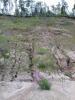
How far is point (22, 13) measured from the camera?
7.34 meters

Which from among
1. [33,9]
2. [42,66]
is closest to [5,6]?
[33,9]

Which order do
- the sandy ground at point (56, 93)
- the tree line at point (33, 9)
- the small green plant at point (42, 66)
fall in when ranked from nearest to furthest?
1. the sandy ground at point (56, 93)
2. the small green plant at point (42, 66)
3. the tree line at point (33, 9)

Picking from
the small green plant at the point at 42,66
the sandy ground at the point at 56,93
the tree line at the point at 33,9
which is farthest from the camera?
the tree line at the point at 33,9

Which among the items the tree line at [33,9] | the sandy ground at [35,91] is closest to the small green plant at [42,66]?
the sandy ground at [35,91]

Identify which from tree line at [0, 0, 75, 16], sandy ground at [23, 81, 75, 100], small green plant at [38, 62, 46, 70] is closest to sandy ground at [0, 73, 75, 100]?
sandy ground at [23, 81, 75, 100]

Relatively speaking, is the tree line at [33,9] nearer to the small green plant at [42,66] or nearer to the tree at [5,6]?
the tree at [5,6]

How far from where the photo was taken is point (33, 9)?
24.5 feet

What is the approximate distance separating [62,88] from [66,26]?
4148mm

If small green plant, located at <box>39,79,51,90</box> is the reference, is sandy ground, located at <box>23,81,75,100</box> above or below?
below

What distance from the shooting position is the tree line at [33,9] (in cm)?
728

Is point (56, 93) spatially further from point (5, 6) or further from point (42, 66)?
point (5, 6)

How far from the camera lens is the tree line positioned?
728 cm

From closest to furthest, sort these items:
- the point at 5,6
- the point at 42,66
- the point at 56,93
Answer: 1. the point at 56,93
2. the point at 42,66
3. the point at 5,6

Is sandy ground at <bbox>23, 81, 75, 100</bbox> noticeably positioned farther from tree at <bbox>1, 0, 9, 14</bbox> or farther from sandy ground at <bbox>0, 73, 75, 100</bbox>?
tree at <bbox>1, 0, 9, 14</bbox>
